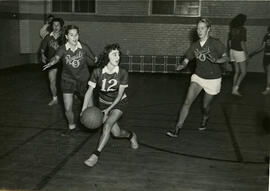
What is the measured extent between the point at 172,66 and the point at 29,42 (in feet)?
19.5

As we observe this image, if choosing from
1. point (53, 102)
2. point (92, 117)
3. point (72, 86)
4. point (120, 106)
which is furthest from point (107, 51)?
point (53, 102)

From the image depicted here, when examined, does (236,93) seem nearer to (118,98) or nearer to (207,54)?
(207,54)

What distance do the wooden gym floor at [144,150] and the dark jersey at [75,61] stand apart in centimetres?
105

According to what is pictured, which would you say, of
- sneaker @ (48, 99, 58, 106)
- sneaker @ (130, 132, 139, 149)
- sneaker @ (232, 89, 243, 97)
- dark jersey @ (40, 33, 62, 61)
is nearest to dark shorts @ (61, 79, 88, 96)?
sneaker @ (130, 132, 139, 149)

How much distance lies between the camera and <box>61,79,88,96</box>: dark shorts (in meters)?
6.39

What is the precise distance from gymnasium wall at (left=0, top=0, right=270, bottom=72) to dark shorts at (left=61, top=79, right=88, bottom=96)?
8.99 metres

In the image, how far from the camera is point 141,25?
1512 centimetres

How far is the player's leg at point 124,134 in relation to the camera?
559 cm

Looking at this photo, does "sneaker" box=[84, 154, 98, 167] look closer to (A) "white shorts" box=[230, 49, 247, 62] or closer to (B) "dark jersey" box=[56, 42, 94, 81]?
(B) "dark jersey" box=[56, 42, 94, 81]

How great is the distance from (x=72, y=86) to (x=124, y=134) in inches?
51.0

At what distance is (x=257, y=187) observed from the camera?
15.1 ft

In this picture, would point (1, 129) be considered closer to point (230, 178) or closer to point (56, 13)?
point (230, 178)

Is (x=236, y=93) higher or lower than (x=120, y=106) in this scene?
lower

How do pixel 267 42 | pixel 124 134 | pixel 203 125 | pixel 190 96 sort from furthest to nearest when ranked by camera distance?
pixel 267 42 → pixel 203 125 → pixel 190 96 → pixel 124 134
